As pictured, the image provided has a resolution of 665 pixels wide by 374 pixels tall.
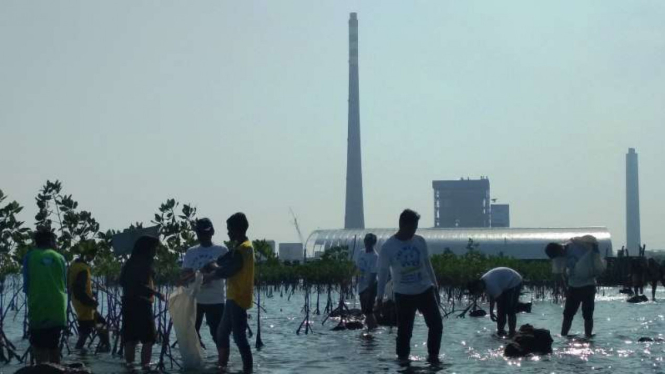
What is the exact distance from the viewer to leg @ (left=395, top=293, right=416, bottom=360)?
13820 millimetres

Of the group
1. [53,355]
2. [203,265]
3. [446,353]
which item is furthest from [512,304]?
[53,355]

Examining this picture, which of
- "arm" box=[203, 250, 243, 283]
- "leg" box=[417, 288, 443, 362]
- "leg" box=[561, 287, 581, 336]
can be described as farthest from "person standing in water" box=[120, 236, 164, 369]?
"leg" box=[561, 287, 581, 336]

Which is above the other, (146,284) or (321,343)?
(146,284)

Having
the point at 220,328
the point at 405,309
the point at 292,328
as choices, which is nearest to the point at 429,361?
the point at 405,309

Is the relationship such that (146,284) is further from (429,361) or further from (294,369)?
(429,361)

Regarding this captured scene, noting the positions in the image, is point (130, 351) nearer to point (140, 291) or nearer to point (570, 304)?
point (140, 291)

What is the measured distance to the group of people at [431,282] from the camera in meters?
13.8

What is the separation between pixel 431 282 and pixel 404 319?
609mm

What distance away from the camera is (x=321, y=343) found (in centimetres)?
1920

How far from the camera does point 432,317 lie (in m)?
14.0

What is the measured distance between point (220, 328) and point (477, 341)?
722cm

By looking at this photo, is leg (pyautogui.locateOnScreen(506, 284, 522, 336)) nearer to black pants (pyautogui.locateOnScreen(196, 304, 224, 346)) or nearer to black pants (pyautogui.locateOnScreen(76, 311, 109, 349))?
black pants (pyautogui.locateOnScreen(196, 304, 224, 346))

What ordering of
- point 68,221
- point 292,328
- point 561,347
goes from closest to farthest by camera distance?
point 561,347 < point 68,221 < point 292,328

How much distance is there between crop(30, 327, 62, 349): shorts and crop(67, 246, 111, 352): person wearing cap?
1.60 m
